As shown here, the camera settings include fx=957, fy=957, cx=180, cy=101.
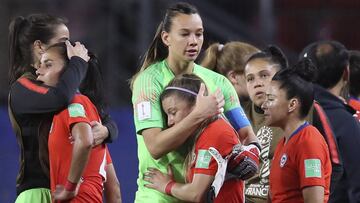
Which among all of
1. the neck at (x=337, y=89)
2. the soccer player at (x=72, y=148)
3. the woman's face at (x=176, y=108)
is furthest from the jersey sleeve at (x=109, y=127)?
the neck at (x=337, y=89)

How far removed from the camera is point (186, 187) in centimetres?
460

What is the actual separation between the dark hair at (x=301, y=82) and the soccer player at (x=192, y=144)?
1.37 feet

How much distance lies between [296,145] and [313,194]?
0.28 meters

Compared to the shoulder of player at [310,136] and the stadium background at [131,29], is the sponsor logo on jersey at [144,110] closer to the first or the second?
the shoulder of player at [310,136]

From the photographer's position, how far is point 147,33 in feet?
33.2

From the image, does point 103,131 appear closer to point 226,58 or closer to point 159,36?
point 159,36

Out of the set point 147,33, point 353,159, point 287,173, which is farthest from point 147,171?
point 147,33

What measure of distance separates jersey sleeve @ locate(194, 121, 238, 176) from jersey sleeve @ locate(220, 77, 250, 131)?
0.39m

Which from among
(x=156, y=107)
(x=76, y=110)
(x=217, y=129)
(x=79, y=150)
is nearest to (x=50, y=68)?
(x=76, y=110)

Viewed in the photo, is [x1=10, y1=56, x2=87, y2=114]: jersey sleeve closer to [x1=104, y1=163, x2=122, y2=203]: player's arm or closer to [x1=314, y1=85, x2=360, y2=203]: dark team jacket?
[x1=104, y1=163, x2=122, y2=203]: player's arm

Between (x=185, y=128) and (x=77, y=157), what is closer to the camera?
(x=185, y=128)

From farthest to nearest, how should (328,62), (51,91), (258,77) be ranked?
(258,77) → (328,62) → (51,91)

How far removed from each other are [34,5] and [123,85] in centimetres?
127

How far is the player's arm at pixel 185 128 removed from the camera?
4.60 metres
